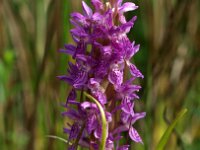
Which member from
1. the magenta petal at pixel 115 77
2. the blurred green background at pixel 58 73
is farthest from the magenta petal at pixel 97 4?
the blurred green background at pixel 58 73

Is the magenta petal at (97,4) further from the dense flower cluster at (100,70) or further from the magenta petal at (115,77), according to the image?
the magenta petal at (115,77)

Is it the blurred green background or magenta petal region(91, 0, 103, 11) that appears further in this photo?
the blurred green background

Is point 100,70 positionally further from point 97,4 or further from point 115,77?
point 97,4

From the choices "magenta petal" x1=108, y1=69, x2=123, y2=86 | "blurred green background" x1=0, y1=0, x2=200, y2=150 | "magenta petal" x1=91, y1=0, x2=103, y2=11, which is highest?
"magenta petal" x1=91, y1=0, x2=103, y2=11

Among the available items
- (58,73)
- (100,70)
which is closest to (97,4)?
(100,70)

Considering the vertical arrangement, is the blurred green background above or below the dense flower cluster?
below

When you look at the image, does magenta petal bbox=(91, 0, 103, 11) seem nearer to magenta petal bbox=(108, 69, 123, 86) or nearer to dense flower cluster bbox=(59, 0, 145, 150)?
dense flower cluster bbox=(59, 0, 145, 150)

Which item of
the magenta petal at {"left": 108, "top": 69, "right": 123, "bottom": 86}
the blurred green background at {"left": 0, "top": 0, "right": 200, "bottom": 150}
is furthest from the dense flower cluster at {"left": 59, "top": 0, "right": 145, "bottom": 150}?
the blurred green background at {"left": 0, "top": 0, "right": 200, "bottom": 150}

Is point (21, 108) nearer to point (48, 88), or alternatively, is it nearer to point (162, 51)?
point (48, 88)
